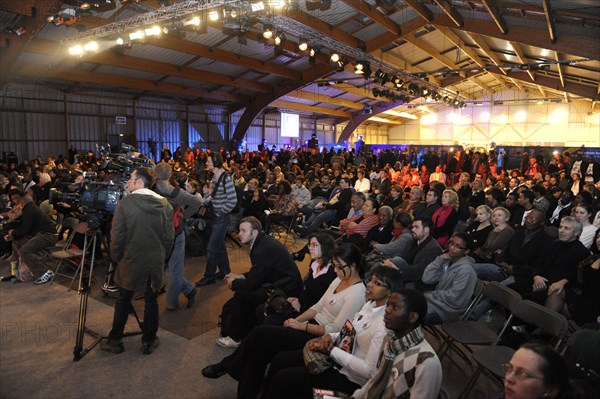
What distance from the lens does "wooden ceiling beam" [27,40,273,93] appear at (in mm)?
9820

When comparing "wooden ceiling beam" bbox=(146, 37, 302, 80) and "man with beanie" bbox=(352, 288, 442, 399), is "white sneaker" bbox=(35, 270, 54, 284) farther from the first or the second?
A: "wooden ceiling beam" bbox=(146, 37, 302, 80)

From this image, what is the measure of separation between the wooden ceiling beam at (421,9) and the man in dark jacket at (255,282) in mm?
6833

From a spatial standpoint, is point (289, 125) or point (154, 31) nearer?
point (154, 31)

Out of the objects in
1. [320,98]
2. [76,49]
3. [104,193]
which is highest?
[320,98]

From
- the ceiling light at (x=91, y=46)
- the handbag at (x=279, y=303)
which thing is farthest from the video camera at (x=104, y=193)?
the ceiling light at (x=91, y=46)

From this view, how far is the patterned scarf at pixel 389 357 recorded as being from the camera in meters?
1.91

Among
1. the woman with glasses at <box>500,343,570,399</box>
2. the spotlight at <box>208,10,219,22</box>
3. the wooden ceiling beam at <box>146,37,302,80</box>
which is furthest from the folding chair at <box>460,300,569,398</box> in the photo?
the wooden ceiling beam at <box>146,37,302,80</box>

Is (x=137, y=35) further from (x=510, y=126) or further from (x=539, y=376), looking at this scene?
(x=510, y=126)

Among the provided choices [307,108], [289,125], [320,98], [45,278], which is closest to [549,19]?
[45,278]

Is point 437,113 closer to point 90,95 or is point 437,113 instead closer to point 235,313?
point 90,95

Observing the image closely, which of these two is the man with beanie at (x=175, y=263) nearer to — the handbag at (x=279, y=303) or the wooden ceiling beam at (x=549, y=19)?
the handbag at (x=279, y=303)

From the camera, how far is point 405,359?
6.11ft

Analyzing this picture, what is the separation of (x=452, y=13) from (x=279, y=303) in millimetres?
8359

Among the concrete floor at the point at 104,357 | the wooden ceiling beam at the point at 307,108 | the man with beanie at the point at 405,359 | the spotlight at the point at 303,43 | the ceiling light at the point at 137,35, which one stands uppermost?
the wooden ceiling beam at the point at 307,108
